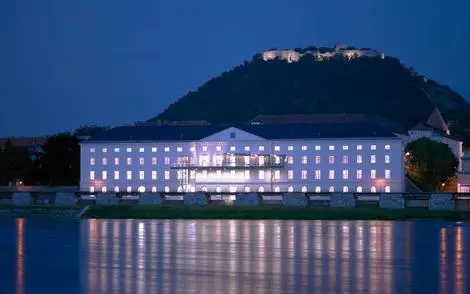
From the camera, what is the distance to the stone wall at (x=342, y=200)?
69.2 metres

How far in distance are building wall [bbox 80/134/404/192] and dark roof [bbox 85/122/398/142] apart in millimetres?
849

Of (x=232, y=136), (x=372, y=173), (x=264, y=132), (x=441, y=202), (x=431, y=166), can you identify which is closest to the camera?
(x=441, y=202)

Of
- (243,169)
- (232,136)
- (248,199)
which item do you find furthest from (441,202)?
(232,136)

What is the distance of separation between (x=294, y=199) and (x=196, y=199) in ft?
24.2

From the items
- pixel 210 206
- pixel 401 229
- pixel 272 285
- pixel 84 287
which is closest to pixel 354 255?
pixel 272 285

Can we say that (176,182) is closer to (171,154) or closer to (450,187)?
(171,154)

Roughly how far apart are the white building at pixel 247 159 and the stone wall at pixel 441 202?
87.1 ft

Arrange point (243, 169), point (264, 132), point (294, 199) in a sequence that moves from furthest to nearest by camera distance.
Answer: point (264, 132), point (243, 169), point (294, 199)

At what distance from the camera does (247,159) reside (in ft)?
321

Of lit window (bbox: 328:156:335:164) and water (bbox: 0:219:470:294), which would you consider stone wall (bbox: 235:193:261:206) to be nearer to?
water (bbox: 0:219:470:294)

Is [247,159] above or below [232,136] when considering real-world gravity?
below

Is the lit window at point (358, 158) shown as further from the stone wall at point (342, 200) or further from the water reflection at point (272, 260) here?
the water reflection at point (272, 260)

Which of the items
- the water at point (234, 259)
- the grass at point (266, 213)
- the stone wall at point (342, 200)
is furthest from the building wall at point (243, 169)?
the water at point (234, 259)

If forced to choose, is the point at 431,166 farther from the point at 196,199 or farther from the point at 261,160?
the point at 196,199
